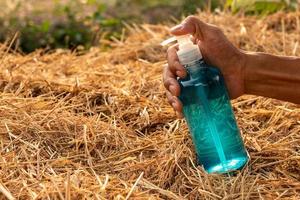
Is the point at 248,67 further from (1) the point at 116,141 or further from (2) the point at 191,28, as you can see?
(1) the point at 116,141

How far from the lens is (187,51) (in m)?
2.11

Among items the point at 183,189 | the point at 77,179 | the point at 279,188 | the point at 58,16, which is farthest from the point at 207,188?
the point at 58,16

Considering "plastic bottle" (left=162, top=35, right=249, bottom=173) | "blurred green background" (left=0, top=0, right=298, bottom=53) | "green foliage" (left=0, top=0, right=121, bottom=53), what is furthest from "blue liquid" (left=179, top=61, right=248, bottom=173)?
"green foliage" (left=0, top=0, right=121, bottom=53)

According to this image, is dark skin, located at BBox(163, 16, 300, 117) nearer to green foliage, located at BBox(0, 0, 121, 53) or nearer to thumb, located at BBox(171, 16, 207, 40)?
thumb, located at BBox(171, 16, 207, 40)

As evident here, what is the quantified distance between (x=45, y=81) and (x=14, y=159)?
697 mm

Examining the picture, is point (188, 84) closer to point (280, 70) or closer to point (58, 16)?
point (280, 70)

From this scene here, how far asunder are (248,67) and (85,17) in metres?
3.08

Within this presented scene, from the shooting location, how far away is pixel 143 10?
608 centimetres

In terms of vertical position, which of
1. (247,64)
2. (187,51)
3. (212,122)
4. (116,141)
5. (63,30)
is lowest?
(63,30)

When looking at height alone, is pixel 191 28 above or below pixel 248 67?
above

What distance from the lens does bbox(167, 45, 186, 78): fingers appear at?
213cm

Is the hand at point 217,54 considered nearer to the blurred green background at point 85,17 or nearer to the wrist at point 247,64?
the wrist at point 247,64

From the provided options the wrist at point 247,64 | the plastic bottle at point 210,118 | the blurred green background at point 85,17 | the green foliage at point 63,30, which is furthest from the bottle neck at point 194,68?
the green foliage at point 63,30

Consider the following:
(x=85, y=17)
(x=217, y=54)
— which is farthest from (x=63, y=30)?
(x=217, y=54)
